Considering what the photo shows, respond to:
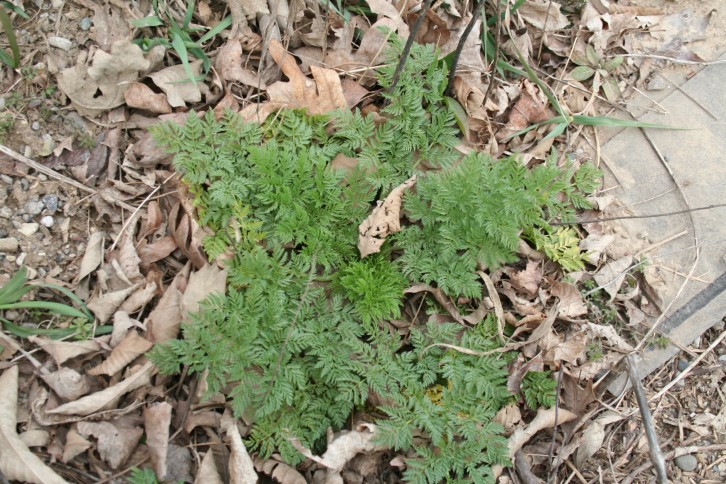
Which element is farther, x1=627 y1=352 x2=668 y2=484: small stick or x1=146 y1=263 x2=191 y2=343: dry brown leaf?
x1=146 y1=263 x2=191 y2=343: dry brown leaf

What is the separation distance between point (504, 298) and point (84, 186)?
2.29 m

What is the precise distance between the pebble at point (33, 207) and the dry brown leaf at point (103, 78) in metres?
0.53

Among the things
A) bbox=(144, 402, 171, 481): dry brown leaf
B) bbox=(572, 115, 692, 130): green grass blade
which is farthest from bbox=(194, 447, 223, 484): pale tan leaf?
bbox=(572, 115, 692, 130): green grass blade

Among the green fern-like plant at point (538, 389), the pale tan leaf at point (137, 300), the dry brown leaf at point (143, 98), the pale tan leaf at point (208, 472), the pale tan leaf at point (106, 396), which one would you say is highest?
the dry brown leaf at point (143, 98)

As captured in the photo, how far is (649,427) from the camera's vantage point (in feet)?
8.91

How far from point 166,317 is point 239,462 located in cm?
77

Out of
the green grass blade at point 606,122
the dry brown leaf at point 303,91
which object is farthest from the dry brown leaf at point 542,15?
the dry brown leaf at point 303,91

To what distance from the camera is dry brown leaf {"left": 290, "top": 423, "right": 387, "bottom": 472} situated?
262 cm

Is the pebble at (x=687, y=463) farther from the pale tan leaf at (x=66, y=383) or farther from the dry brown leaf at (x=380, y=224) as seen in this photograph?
the pale tan leaf at (x=66, y=383)

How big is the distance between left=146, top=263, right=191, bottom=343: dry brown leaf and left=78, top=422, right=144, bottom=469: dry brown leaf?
1.43 ft

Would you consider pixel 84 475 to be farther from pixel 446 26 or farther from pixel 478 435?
pixel 446 26

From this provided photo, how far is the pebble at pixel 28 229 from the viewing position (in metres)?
2.86

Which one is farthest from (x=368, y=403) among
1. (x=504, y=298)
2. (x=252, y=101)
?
(x=252, y=101)

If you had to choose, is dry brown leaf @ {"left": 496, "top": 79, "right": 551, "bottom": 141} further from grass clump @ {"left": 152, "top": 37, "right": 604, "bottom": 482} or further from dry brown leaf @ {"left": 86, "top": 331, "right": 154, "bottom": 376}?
dry brown leaf @ {"left": 86, "top": 331, "right": 154, "bottom": 376}
